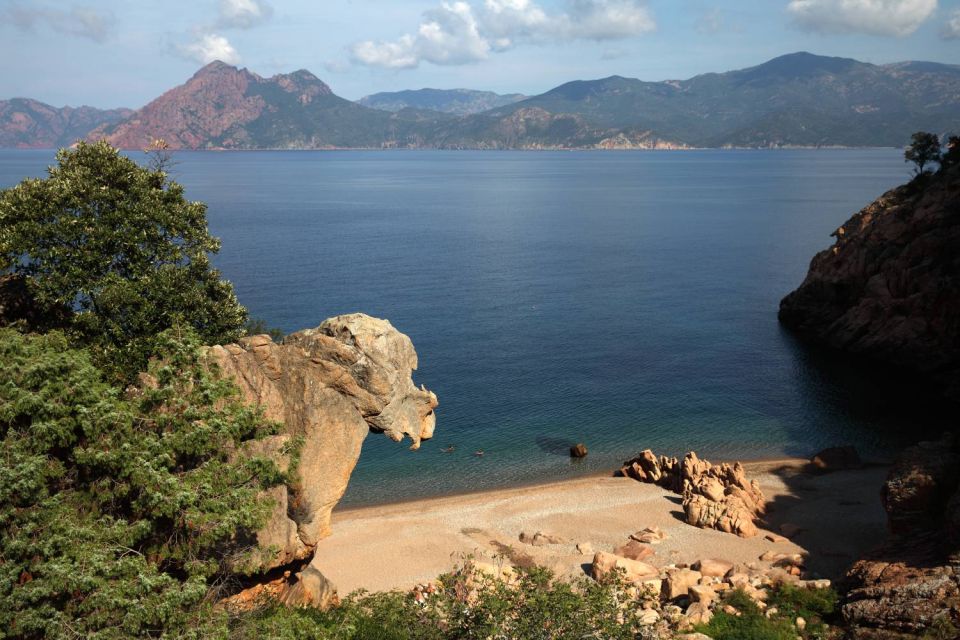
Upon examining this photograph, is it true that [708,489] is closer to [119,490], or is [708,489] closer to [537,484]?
[537,484]

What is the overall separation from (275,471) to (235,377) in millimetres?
5339

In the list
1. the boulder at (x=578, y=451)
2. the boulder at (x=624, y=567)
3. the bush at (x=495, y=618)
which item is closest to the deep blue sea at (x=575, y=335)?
the boulder at (x=578, y=451)

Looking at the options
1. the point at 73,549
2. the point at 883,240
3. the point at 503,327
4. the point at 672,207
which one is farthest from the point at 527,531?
the point at 672,207

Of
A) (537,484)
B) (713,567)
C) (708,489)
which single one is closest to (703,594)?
→ (713,567)

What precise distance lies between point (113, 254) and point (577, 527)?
1129 inches

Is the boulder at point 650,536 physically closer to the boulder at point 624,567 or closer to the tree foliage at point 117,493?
the boulder at point 624,567

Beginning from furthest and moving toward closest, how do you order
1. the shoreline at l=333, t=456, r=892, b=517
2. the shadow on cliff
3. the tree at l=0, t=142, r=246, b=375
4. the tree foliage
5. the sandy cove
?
the shadow on cliff < the shoreline at l=333, t=456, r=892, b=517 < the sandy cove < the tree at l=0, t=142, r=246, b=375 < the tree foliage

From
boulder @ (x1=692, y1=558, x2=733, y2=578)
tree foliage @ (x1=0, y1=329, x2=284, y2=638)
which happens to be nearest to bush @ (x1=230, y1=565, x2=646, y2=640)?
tree foliage @ (x1=0, y1=329, x2=284, y2=638)

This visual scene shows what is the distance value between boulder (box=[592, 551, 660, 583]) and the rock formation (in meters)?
7.10

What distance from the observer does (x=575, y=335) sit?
80.8 meters

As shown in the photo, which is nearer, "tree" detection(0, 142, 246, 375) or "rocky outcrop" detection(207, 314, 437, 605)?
"rocky outcrop" detection(207, 314, 437, 605)

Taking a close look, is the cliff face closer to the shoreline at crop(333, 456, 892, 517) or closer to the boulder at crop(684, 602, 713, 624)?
the shoreline at crop(333, 456, 892, 517)

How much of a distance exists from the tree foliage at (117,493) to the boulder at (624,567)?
60.8 ft

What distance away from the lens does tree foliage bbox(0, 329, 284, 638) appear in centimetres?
1562
